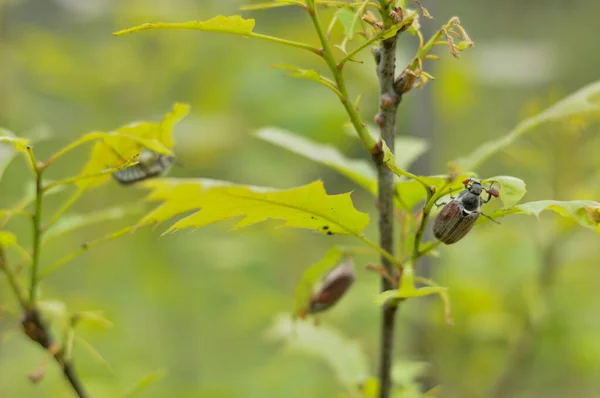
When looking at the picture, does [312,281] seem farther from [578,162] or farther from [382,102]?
[578,162]

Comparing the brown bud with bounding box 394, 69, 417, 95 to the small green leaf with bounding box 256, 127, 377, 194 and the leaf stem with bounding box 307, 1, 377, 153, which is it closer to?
the leaf stem with bounding box 307, 1, 377, 153

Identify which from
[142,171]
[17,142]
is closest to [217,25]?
[17,142]

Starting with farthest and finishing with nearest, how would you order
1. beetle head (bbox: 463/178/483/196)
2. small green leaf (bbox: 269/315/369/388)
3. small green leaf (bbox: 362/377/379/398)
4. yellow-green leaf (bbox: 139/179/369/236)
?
small green leaf (bbox: 269/315/369/388), small green leaf (bbox: 362/377/379/398), beetle head (bbox: 463/178/483/196), yellow-green leaf (bbox: 139/179/369/236)

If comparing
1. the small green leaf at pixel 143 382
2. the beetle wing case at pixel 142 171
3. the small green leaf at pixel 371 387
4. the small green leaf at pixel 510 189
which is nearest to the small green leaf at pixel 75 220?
the beetle wing case at pixel 142 171

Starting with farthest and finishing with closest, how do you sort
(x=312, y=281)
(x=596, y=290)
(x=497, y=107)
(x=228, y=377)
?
(x=497, y=107) → (x=228, y=377) → (x=596, y=290) → (x=312, y=281)

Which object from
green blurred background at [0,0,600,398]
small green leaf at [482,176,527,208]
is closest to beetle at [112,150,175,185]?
small green leaf at [482,176,527,208]

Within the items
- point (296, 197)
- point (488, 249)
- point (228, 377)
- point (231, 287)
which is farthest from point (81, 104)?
point (296, 197)

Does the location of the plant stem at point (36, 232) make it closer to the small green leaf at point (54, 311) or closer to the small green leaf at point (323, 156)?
the small green leaf at point (54, 311)

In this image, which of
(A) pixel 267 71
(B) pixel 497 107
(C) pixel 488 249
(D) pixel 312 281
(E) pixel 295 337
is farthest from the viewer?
(B) pixel 497 107
